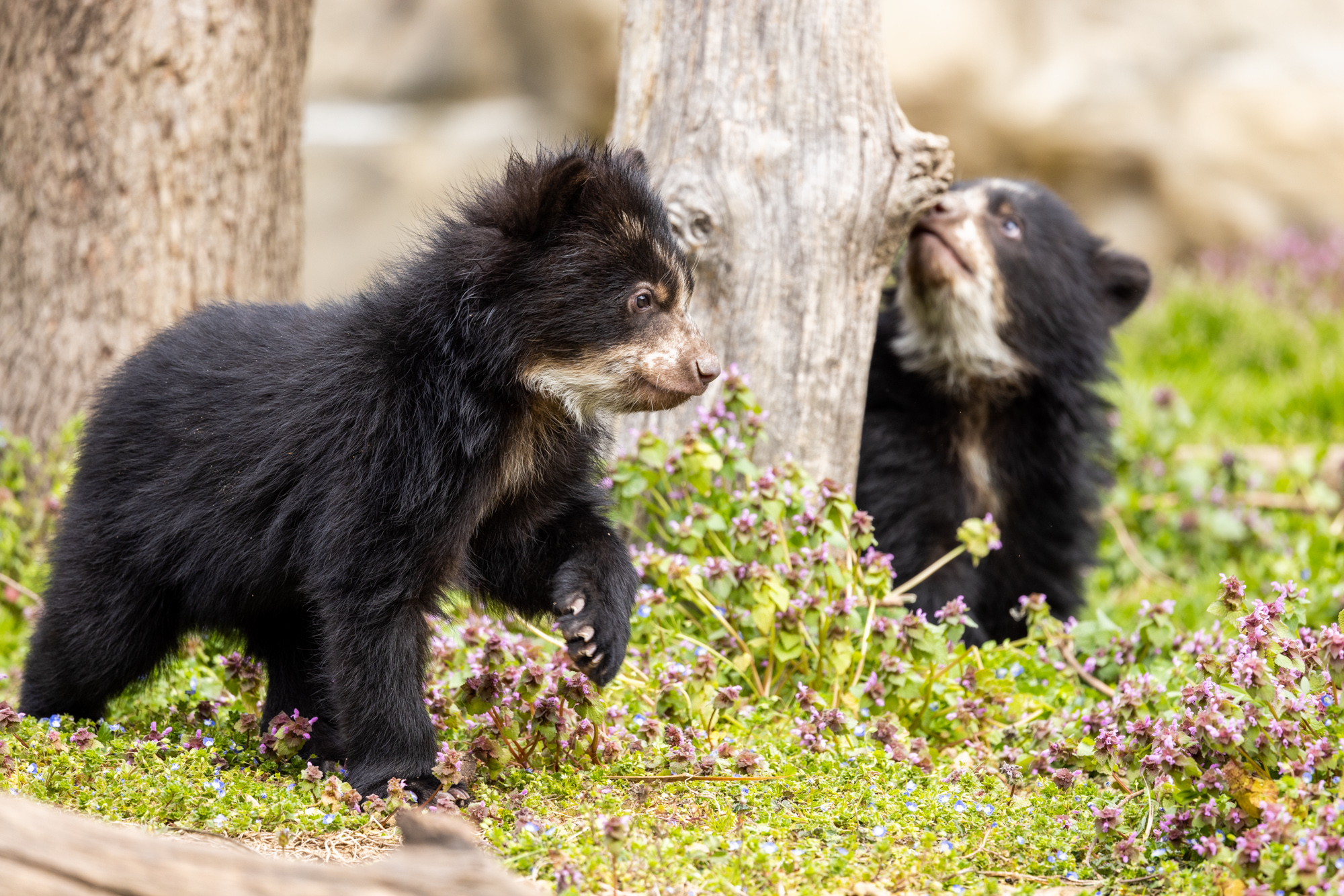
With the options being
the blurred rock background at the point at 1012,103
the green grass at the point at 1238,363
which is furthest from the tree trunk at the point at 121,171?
the blurred rock background at the point at 1012,103

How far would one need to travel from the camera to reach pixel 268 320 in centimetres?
355

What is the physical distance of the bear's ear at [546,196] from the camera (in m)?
3.09

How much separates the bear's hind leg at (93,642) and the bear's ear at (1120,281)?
4.02m

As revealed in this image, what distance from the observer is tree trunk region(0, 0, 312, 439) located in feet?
17.0

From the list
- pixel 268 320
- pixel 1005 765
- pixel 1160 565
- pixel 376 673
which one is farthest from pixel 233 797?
pixel 1160 565

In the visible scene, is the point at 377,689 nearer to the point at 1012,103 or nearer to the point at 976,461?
the point at 976,461

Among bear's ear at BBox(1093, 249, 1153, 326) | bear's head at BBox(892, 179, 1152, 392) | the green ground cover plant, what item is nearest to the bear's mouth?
bear's head at BBox(892, 179, 1152, 392)

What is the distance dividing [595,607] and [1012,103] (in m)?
11.1

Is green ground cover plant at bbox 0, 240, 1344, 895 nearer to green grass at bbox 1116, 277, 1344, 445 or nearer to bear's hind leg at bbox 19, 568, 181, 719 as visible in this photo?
bear's hind leg at bbox 19, 568, 181, 719

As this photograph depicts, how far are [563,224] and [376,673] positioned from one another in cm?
116

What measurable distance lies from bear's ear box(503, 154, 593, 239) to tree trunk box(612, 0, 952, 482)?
1.29m

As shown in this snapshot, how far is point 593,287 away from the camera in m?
3.18

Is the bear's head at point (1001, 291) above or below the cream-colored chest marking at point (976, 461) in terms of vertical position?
above

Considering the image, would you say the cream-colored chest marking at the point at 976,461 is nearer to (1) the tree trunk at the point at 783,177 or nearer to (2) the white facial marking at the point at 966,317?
(2) the white facial marking at the point at 966,317
